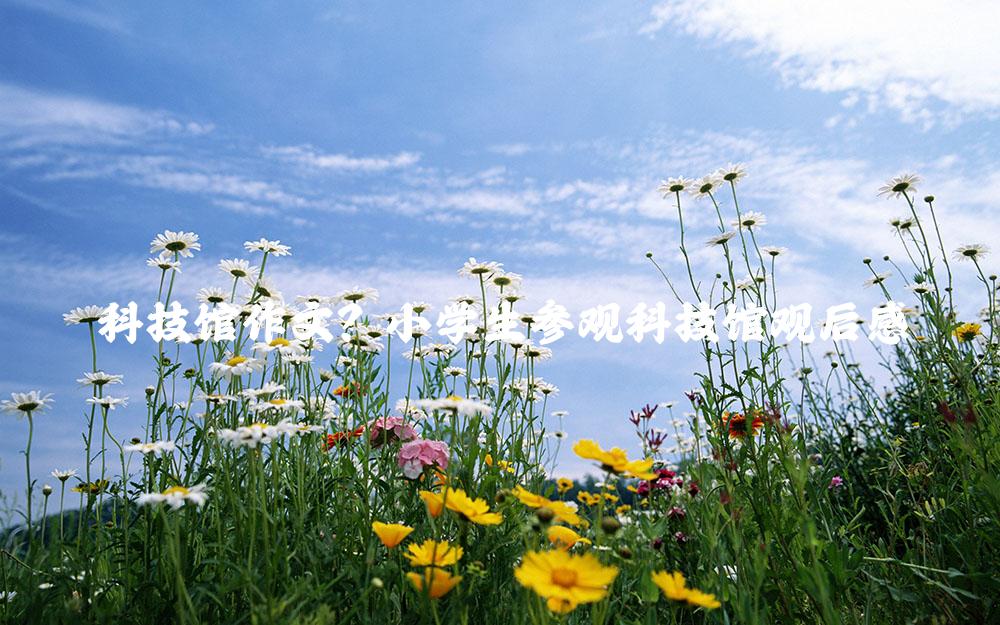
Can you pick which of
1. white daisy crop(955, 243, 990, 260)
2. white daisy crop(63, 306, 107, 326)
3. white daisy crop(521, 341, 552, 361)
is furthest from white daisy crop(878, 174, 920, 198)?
white daisy crop(63, 306, 107, 326)

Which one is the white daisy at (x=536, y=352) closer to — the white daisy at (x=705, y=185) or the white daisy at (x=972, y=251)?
the white daisy at (x=705, y=185)

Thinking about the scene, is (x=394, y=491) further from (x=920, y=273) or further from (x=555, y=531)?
(x=920, y=273)

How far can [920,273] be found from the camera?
3635 millimetres

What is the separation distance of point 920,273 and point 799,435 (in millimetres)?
1719

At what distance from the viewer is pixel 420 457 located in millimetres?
2197

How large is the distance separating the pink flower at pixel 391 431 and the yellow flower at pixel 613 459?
1.23 m

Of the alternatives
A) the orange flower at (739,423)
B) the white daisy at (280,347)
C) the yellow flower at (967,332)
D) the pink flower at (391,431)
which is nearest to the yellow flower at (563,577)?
the white daisy at (280,347)

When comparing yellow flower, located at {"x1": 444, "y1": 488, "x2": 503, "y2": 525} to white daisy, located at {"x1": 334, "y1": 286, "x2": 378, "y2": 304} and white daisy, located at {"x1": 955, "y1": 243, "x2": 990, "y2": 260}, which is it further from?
white daisy, located at {"x1": 955, "y1": 243, "x2": 990, "y2": 260}

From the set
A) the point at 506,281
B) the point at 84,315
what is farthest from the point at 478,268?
the point at 84,315

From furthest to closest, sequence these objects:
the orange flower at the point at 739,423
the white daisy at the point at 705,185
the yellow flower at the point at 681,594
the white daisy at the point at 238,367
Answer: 1. the white daisy at the point at 705,185
2. the orange flower at the point at 739,423
3. the white daisy at the point at 238,367
4. the yellow flower at the point at 681,594

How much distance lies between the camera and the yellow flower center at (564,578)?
47.1 inches

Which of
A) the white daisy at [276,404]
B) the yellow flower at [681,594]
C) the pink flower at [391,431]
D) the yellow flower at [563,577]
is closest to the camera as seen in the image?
the yellow flower at [563,577]

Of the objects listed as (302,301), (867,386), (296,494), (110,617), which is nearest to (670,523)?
(296,494)

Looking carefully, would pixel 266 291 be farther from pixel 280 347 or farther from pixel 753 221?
pixel 753 221
